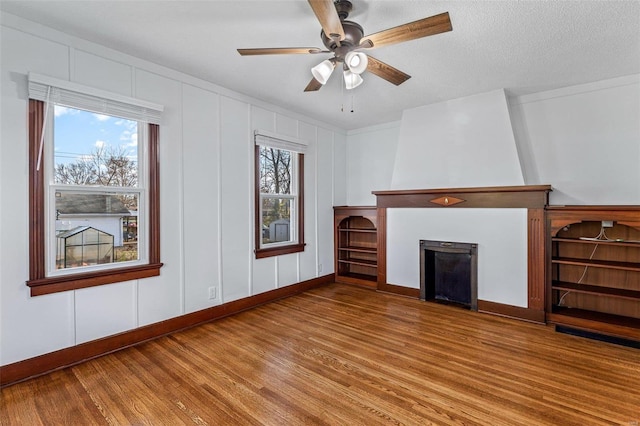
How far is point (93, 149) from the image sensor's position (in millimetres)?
2705

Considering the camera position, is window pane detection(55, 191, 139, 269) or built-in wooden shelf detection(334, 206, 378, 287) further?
built-in wooden shelf detection(334, 206, 378, 287)

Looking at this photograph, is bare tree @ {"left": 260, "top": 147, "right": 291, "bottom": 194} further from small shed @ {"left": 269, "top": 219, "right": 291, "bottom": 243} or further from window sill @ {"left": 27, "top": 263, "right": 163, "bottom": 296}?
window sill @ {"left": 27, "top": 263, "right": 163, "bottom": 296}

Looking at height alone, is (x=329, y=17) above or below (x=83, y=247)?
above

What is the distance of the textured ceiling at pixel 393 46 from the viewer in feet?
6.98

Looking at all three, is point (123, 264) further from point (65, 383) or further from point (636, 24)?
point (636, 24)

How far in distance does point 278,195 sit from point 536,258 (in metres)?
3.25

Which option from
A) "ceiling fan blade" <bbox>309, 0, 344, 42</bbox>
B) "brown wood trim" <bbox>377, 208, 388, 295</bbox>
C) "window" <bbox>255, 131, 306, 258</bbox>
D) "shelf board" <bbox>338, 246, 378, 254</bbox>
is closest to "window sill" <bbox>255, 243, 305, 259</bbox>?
"window" <bbox>255, 131, 306, 258</bbox>

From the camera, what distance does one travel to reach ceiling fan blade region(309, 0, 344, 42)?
1.60 metres

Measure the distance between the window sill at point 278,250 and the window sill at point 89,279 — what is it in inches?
50.6

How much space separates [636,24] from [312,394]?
11.9ft

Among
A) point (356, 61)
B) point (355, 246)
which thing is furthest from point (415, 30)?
point (355, 246)

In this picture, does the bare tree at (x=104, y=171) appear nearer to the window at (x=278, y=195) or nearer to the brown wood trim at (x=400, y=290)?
the window at (x=278, y=195)

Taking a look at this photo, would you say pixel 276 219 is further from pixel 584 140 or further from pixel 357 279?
pixel 584 140

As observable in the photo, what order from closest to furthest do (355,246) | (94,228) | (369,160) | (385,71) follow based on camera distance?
(385,71)
(94,228)
(369,160)
(355,246)
